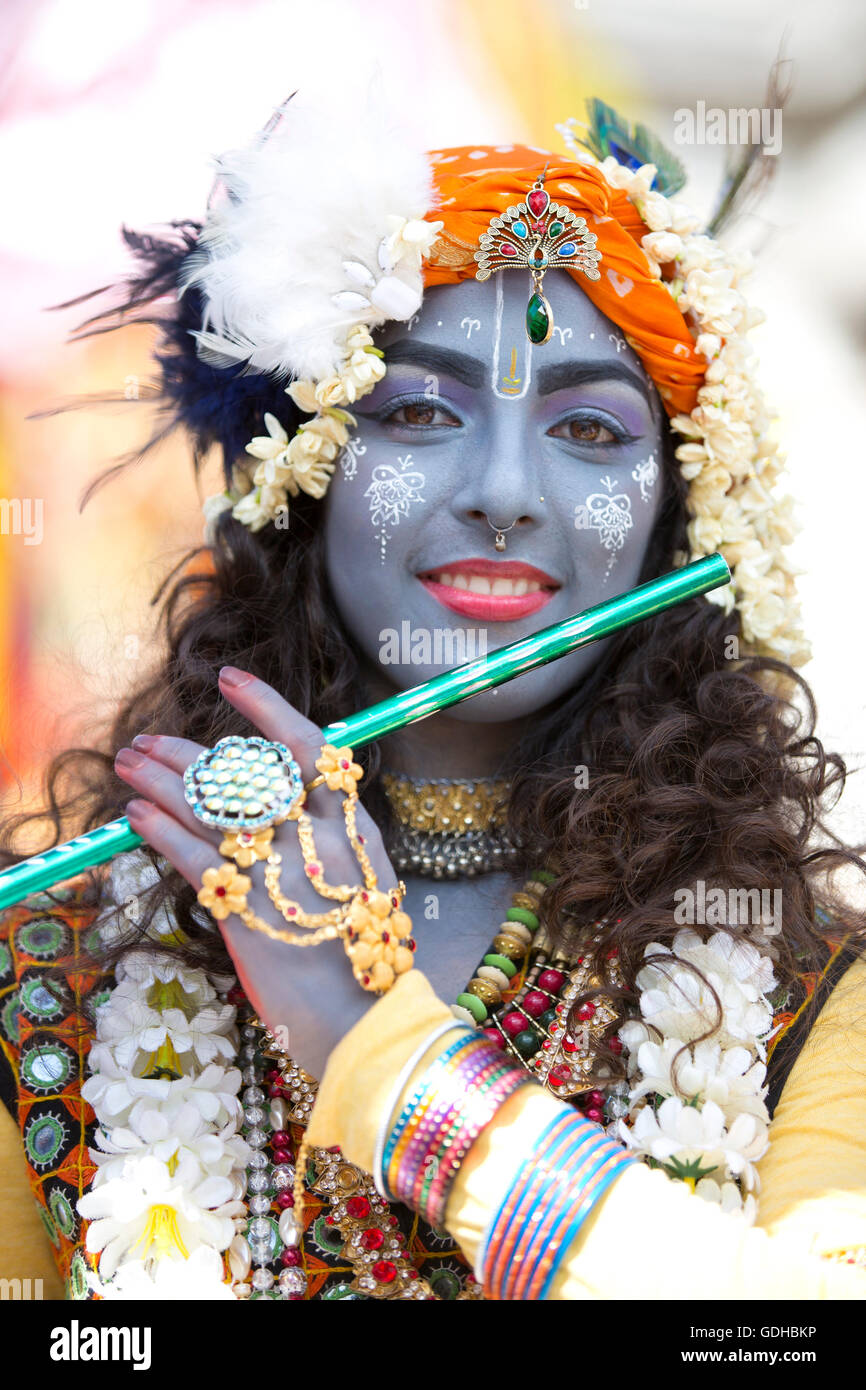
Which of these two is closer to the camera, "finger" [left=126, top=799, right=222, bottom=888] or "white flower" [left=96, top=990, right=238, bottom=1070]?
"finger" [left=126, top=799, right=222, bottom=888]

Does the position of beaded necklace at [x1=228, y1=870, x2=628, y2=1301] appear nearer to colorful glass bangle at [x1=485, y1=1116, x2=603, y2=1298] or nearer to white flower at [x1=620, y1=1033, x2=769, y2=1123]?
white flower at [x1=620, y1=1033, x2=769, y2=1123]

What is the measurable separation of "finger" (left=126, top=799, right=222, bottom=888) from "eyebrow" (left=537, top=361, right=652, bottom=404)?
106cm

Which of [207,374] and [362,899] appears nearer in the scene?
[362,899]

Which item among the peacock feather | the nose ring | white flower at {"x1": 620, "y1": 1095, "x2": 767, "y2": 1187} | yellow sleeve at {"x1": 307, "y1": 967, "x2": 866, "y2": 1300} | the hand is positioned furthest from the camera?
the peacock feather

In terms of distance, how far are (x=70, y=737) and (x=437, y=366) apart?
5.04 ft

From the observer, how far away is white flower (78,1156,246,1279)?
6.27ft

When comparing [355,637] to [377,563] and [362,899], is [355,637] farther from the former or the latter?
[362,899]

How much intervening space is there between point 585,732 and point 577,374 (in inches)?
25.5

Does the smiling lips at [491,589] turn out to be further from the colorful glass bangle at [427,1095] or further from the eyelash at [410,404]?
the colorful glass bangle at [427,1095]

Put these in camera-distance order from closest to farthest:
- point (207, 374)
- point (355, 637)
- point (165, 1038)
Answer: point (165, 1038), point (355, 637), point (207, 374)

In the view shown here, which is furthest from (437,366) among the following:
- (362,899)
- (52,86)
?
(52,86)

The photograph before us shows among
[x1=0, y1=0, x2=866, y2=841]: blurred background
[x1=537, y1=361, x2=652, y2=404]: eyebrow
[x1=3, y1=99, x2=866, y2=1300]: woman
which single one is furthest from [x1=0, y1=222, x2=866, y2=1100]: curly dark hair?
[x1=0, y1=0, x2=866, y2=841]: blurred background

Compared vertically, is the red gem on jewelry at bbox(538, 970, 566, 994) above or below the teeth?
below

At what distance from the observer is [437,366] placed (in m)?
2.30
